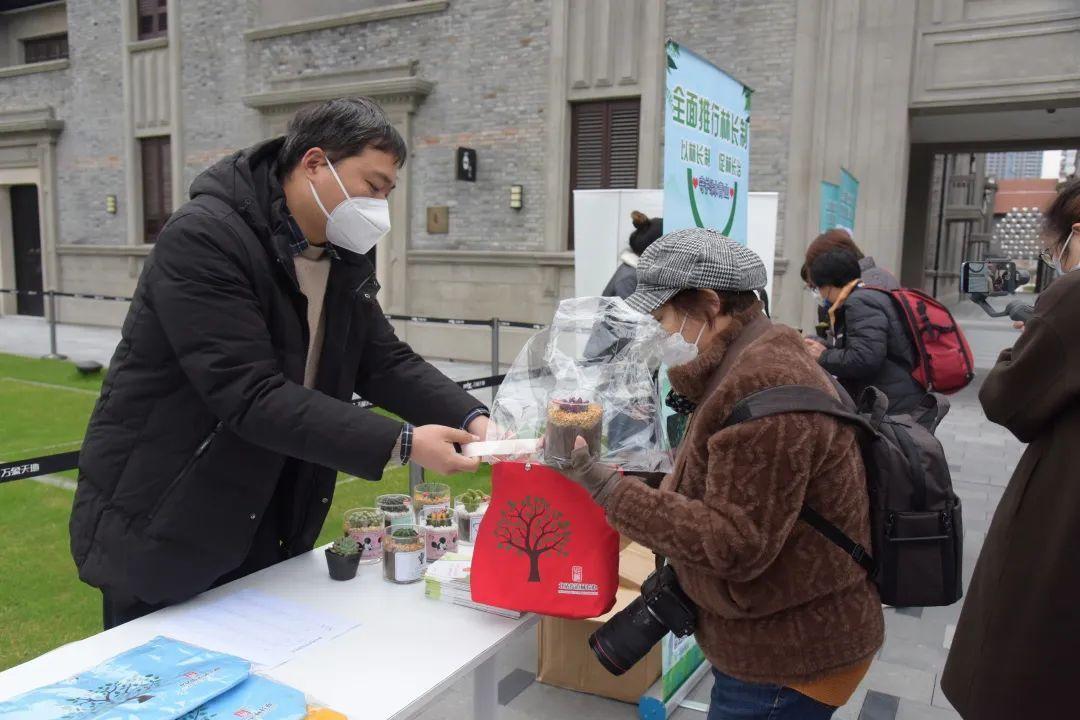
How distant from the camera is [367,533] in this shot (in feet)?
7.49

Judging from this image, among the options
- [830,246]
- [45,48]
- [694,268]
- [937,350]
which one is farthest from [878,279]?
[45,48]

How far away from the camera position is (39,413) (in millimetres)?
7809

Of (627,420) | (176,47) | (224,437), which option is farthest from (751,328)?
(176,47)

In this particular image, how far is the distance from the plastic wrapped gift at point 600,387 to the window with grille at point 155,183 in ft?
50.2

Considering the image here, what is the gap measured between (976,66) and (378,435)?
32.9ft

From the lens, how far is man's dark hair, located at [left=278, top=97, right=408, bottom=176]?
1.89 meters

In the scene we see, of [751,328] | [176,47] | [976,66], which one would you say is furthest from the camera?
[176,47]

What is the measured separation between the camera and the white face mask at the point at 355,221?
6.33ft

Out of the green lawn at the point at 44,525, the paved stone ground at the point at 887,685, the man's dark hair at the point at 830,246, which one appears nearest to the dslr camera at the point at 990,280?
the man's dark hair at the point at 830,246

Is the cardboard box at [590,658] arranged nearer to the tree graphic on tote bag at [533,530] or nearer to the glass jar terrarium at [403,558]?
the glass jar terrarium at [403,558]

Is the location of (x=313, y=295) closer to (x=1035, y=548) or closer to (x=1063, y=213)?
(x=1035, y=548)

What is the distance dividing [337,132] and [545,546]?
1.11 m

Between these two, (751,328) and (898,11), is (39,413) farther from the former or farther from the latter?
(898,11)

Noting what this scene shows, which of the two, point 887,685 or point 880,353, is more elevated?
point 880,353
